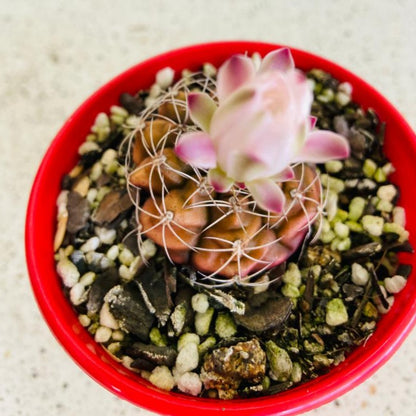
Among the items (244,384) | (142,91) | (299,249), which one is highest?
(142,91)

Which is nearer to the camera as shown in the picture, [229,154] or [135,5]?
[229,154]

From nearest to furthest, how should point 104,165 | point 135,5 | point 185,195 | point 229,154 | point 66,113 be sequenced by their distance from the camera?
point 229,154
point 185,195
point 104,165
point 66,113
point 135,5

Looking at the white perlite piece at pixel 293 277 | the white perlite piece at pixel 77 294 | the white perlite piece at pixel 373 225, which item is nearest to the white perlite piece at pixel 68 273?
the white perlite piece at pixel 77 294

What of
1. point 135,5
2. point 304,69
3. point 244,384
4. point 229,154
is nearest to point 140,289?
point 244,384

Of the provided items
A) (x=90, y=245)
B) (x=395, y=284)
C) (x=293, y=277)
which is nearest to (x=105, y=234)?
(x=90, y=245)

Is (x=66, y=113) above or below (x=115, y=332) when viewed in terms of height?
above

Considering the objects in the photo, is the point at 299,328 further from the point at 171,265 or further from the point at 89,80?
the point at 89,80
